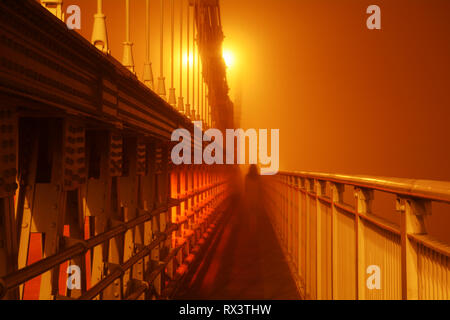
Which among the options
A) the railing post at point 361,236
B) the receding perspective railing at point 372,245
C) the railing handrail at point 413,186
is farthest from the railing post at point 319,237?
the railing handrail at point 413,186

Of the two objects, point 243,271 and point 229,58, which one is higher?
point 229,58

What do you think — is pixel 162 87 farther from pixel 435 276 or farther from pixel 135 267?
pixel 435 276

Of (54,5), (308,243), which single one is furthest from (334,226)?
(54,5)

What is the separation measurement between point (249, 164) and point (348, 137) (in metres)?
4.10

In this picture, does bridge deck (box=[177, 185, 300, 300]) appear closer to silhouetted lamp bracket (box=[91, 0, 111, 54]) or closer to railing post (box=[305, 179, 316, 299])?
railing post (box=[305, 179, 316, 299])

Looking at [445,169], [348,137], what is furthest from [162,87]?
[445,169]

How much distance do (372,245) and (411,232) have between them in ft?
1.61

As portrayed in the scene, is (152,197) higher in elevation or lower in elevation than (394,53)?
lower

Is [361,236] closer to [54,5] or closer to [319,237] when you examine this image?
[319,237]

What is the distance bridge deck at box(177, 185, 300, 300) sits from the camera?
3857 millimetres

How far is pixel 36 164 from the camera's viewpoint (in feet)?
4.87

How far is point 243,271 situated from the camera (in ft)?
15.4

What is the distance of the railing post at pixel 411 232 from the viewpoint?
45.1 inches

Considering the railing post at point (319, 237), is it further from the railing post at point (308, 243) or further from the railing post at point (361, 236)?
the railing post at point (361, 236)
